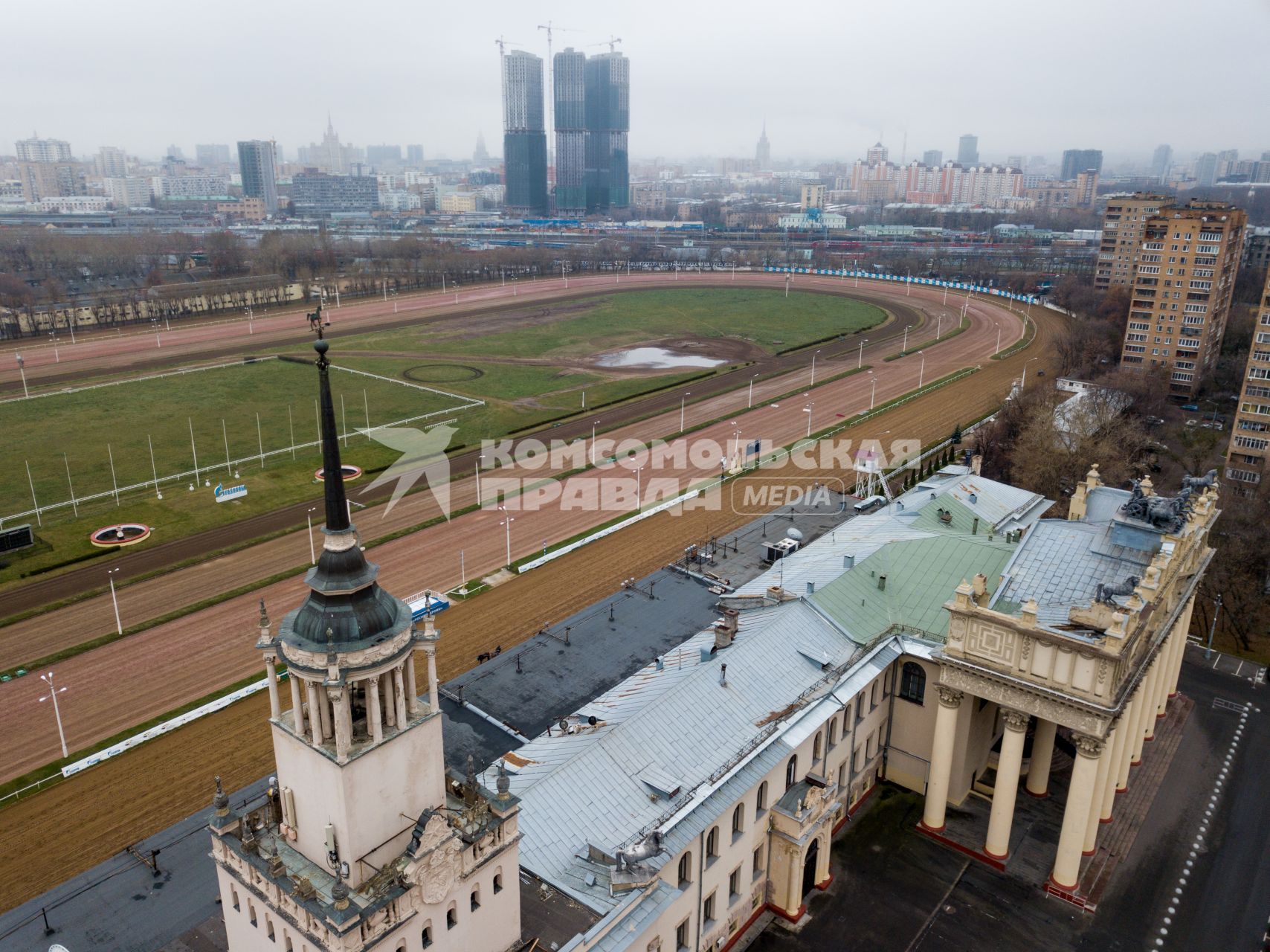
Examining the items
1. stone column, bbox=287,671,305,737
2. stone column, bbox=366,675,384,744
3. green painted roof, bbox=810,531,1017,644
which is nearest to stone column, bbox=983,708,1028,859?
green painted roof, bbox=810,531,1017,644

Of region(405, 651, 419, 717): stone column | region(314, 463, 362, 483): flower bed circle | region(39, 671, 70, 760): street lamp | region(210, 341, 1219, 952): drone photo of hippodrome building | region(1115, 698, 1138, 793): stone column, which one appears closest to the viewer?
region(210, 341, 1219, 952): drone photo of hippodrome building

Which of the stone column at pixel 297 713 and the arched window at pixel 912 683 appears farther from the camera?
the arched window at pixel 912 683

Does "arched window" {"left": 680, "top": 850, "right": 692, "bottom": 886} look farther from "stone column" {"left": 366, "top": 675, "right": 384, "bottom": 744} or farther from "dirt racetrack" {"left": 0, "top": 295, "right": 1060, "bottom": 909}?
"dirt racetrack" {"left": 0, "top": 295, "right": 1060, "bottom": 909}

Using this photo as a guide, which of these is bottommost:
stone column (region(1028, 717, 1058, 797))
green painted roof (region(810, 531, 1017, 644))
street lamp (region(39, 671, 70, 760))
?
street lamp (region(39, 671, 70, 760))

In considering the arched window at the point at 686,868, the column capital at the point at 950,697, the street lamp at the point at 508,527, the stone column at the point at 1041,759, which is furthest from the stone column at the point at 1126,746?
the street lamp at the point at 508,527

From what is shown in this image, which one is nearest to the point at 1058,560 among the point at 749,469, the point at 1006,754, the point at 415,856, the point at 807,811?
the point at 1006,754

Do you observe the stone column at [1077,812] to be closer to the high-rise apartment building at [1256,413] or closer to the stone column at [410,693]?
the stone column at [410,693]
